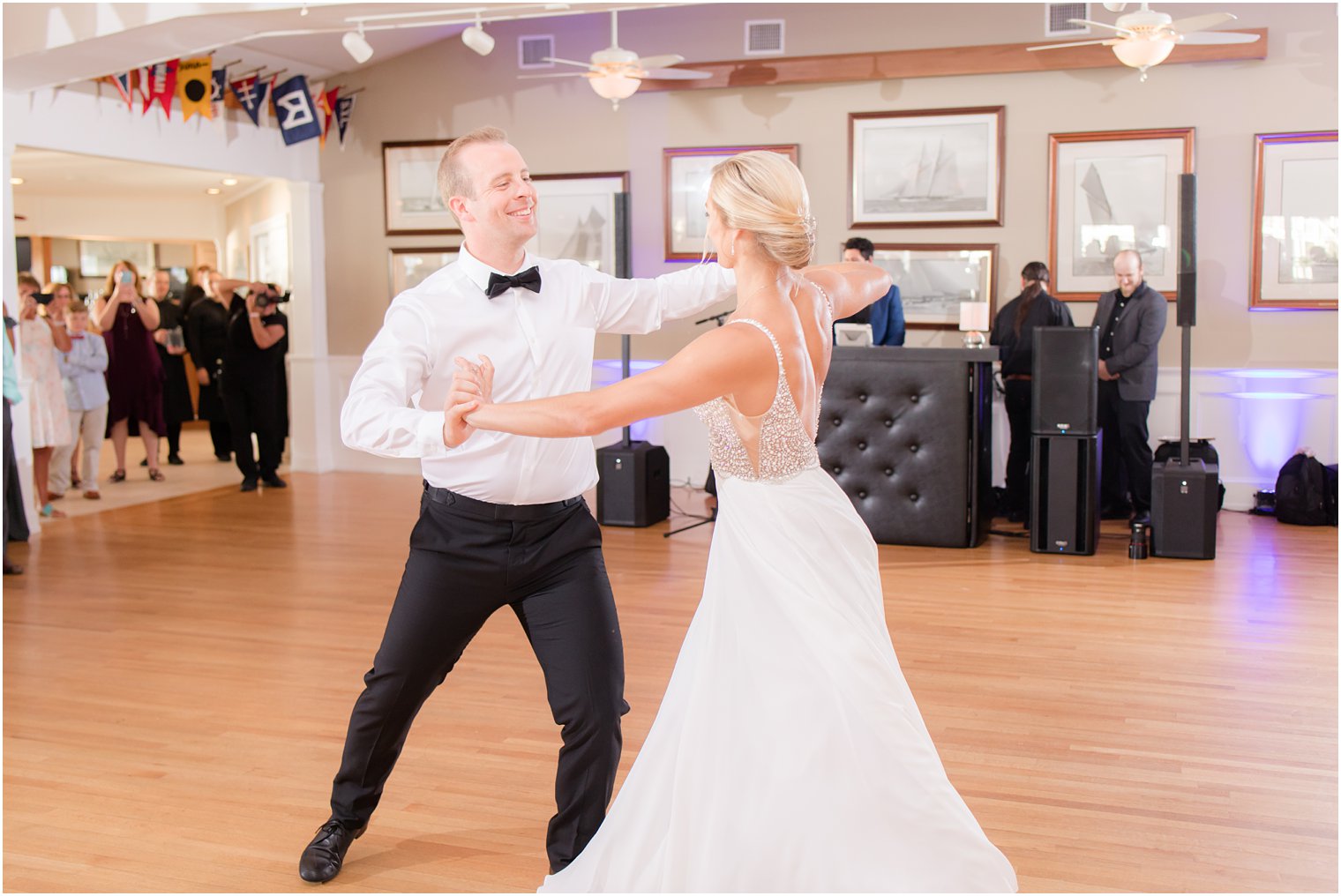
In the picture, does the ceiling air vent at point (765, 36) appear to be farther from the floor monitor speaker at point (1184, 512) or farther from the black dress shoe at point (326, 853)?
the black dress shoe at point (326, 853)

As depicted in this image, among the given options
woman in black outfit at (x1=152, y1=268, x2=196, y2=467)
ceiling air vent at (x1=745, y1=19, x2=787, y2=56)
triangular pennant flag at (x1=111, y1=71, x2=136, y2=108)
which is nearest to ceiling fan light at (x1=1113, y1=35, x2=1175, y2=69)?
ceiling air vent at (x1=745, y1=19, x2=787, y2=56)

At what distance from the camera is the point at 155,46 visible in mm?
6230

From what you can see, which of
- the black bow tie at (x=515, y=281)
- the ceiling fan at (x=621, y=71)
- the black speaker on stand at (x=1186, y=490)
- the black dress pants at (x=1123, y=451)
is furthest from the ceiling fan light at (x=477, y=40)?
the black bow tie at (x=515, y=281)

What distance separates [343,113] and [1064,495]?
20.1ft

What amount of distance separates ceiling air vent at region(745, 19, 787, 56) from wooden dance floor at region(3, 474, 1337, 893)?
144 inches

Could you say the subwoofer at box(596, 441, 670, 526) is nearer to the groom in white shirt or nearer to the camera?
the camera

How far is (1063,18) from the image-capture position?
7730 millimetres

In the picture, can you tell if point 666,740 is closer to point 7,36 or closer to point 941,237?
point 7,36

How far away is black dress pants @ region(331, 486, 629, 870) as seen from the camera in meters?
2.50

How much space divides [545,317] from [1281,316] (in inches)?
255

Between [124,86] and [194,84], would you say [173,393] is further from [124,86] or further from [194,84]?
[124,86]

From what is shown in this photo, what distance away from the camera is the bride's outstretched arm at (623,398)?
2031 millimetres

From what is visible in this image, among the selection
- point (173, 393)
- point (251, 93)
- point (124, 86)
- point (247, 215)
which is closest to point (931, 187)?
point (251, 93)

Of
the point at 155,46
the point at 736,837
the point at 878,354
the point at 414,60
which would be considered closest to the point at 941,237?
the point at 878,354
